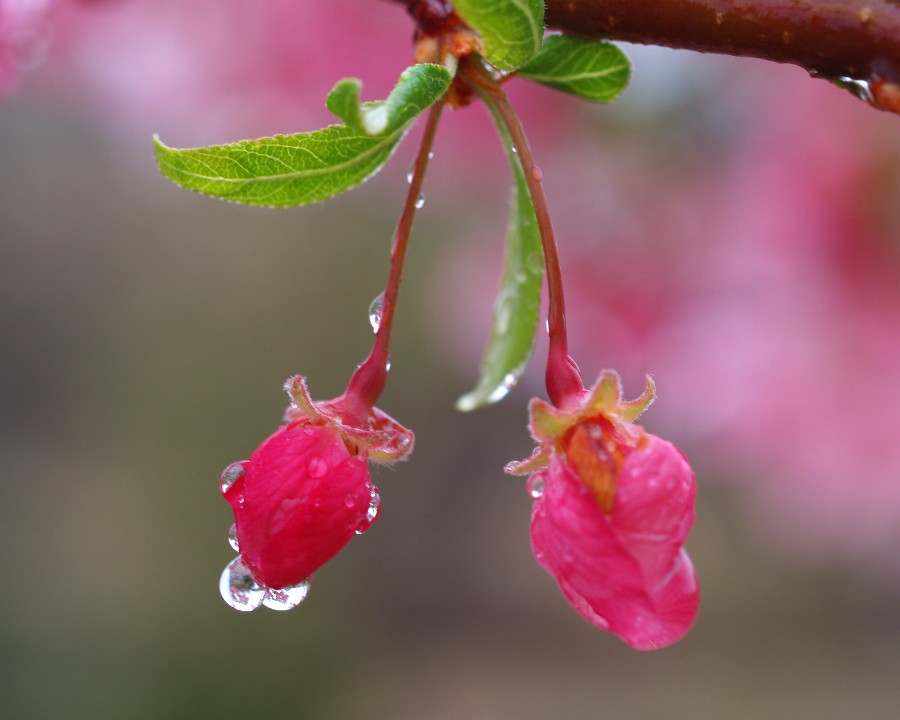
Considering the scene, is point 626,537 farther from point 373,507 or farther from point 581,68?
point 581,68

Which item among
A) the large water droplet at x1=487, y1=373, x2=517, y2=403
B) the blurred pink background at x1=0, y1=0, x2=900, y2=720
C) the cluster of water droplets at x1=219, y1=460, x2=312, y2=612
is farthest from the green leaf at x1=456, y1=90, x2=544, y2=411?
the blurred pink background at x1=0, y1=0, x2=900, y2=720

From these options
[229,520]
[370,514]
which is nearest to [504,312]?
[370,514]

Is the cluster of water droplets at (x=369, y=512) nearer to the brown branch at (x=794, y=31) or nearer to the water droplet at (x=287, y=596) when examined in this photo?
the water droplet at (x=287, y=596)

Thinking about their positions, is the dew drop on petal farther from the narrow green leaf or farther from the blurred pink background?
the blurred pink background

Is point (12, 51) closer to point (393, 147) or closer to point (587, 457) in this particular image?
point (393, 147)

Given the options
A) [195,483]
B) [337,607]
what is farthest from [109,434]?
[337,607]

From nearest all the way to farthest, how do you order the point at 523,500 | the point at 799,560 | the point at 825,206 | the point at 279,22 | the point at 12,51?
the point at 12,51, the point at 825,206, the point at 279,22, the point at 799,560, the point at 523,500
